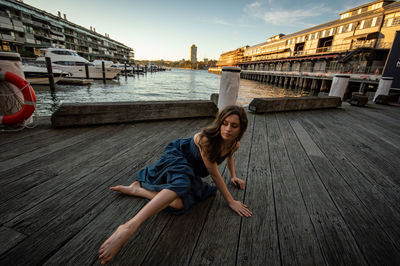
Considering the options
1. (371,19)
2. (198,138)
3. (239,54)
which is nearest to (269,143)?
(198,138)

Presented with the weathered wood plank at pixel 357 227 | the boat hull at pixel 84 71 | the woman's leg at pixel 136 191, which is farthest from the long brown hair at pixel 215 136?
the boat hull at pixel 84 71

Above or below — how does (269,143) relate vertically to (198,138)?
below

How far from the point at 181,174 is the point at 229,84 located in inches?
127

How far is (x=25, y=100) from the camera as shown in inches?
116

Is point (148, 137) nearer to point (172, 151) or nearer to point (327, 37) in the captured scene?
point (172, 151)

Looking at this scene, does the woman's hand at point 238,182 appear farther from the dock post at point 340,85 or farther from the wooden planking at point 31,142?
the dock post at point 340,85

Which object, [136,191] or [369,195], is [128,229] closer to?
[136,191]

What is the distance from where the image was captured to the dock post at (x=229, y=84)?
405 cm

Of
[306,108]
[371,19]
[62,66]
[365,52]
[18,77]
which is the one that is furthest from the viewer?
[371,19]

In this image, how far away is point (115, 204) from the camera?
5.00 ft

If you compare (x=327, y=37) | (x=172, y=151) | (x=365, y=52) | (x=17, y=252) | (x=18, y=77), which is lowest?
(x=17, y=252)

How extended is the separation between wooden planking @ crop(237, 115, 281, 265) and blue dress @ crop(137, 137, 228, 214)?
1.44ft

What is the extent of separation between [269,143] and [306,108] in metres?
4.14

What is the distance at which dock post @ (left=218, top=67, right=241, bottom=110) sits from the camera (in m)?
4.05
